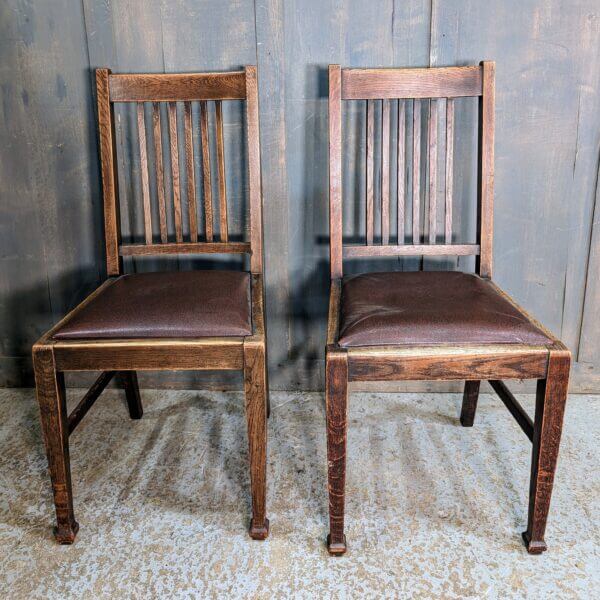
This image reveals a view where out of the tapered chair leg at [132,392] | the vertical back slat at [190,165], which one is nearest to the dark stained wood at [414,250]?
the vertical back slat at [190,165]

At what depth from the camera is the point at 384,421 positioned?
1.86m

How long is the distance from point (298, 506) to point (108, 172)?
3.30 ft

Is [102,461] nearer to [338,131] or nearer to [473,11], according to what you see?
[338,131]

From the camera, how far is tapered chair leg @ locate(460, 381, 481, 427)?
178cm

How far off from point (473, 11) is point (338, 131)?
528mm

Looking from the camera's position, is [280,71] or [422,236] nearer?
[280,71]

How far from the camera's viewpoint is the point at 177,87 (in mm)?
1629

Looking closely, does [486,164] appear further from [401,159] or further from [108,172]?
[108,172]

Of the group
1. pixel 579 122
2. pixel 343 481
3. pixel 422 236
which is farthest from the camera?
pixel 422 236

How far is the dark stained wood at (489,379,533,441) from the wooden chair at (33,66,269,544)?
0.58 metres

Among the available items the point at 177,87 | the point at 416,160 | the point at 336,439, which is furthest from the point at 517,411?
the point at 177,87

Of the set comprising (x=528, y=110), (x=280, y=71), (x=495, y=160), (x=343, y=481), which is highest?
(x=280, y=71)

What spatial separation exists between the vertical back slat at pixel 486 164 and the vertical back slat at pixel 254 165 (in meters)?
0.59

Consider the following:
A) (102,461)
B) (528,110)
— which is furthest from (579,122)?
(102,461)
